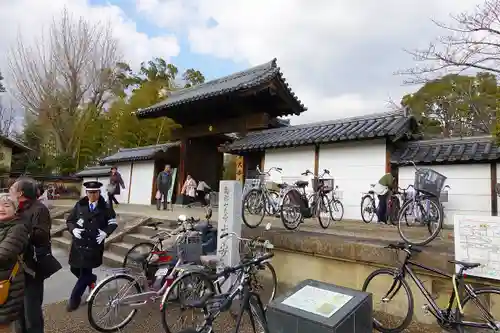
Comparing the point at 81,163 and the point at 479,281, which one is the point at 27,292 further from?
the point at 81,163

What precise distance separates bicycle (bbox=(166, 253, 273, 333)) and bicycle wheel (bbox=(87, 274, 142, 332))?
0.94 metres

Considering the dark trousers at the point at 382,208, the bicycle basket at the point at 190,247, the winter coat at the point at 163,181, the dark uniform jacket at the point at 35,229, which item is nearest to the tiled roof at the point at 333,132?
the dark trousers at the point at 382,208

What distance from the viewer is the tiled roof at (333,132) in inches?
345

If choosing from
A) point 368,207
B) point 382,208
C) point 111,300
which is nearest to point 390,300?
point 111,300

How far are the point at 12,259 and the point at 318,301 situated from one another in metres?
2.58

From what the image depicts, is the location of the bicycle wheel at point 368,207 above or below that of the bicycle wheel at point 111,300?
A: above

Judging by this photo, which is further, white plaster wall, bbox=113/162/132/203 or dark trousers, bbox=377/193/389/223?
white plaster wall, bbox=113/162/132/203

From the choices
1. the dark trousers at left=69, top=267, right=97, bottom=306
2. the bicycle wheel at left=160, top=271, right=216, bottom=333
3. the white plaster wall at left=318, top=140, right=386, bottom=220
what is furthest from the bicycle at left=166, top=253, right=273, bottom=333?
the white plaster wall at left=318, top=140, right=386, bottom=220

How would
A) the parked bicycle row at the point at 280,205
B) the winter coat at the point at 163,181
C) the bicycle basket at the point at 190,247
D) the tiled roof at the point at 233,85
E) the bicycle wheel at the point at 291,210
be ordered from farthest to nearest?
1. the winter coat at the point at 163,181
2. the tiled roof at the point at 233,85
3. the parked bicycle row at the point at 280,205
4. the bicycle wheel at the point at 291,210
5. the bicycle basket at the point at 190,247

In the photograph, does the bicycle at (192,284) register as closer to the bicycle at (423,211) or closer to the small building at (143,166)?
the bicycle at (423,211)

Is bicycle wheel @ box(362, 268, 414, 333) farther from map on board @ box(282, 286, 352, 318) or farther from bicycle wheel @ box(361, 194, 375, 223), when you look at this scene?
bicycle wheel @ box(361, 194, 375, 223)

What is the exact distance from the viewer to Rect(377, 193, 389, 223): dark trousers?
835 cm

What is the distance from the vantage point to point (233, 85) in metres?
13.0

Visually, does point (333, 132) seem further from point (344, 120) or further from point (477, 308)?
point (477, 308)
